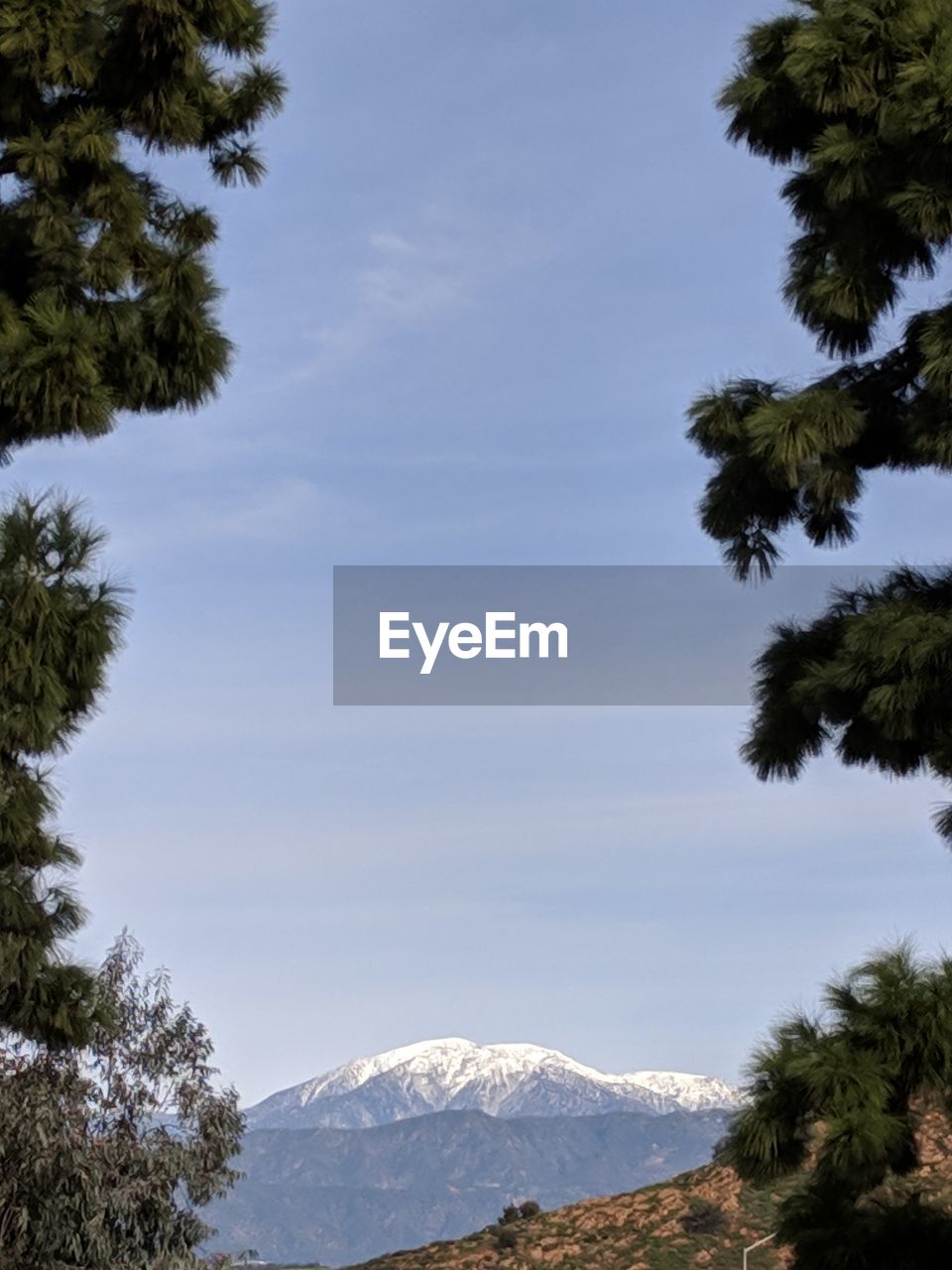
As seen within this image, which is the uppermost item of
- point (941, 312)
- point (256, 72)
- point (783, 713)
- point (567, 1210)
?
point (256, 72)

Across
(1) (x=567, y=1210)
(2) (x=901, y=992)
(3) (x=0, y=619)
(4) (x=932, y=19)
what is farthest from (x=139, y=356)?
(1) (x=567, y=1210)

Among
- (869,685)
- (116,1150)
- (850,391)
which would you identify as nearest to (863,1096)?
(869,685)

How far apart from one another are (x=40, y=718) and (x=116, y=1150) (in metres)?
7.68

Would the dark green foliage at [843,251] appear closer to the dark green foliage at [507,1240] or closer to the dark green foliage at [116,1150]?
the dark green foliage at [116,1150]

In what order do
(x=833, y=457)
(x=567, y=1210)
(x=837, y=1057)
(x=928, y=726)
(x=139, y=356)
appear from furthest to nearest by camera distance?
(x=567, y=1210), (x=139, y=356), (x=833, y=457), (x=928, y=726), (x=837, y=1057)

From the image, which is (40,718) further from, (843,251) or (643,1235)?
(643,1235)

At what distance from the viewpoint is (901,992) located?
6742mm

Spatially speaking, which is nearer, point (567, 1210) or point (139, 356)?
point (139, 356)

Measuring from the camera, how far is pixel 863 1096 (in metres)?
6.48

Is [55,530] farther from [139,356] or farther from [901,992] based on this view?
[901,992]

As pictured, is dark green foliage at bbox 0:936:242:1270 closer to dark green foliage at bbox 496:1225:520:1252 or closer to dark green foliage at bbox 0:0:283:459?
dark green foliage at bbox 0:0:283:459

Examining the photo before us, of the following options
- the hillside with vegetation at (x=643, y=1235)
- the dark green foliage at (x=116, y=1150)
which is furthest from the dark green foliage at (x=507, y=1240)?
the dark green foliage at (x=116, y=1150)

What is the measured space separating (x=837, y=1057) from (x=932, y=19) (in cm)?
439

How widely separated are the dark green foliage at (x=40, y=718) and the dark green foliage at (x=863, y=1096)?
3.19 meters
